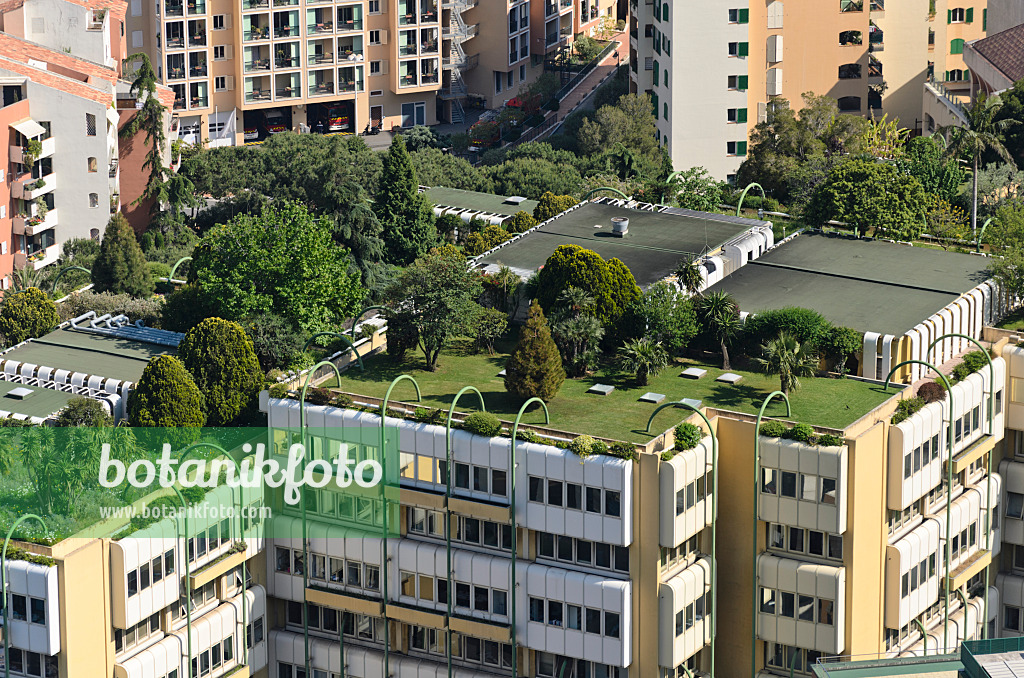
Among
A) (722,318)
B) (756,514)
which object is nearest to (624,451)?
(756,514)

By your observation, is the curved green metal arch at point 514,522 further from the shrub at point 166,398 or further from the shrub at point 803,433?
the shrub at point 166,398

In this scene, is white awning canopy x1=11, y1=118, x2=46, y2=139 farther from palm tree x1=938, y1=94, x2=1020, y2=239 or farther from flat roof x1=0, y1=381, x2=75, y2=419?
palm tree x1=938, y1=94, x2=1020, y2=239

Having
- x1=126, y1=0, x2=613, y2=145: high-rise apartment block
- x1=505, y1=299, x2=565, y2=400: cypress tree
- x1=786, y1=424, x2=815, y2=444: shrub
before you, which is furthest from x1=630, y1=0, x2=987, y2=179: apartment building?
x1=786, y1=424, x2=815, y2=444: shrub

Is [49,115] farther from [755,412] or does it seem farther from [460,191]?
[755,412]

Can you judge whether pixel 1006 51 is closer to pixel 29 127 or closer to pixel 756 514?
pixel 29 127

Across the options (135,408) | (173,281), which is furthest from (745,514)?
(173,281)
